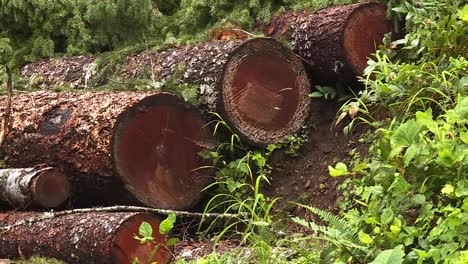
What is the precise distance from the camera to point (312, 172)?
5047 millimetres

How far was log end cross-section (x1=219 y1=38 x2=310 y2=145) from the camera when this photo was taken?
5.13 meters

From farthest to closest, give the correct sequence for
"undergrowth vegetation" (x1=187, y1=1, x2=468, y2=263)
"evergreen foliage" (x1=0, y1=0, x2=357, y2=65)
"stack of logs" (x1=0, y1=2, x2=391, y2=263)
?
"evergreen foliage" (x1=0, y1=0, x2=357, y2=65) → "stack of logs" (x1=0, y1=2, x2=391, y2=263) → "undergrowth vegetation" (x1=187, y1=1, x2=468, y2=263)

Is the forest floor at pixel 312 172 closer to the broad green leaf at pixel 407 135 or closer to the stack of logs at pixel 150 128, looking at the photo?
the stack of logs at pixel 150 128

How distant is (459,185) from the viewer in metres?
2.77

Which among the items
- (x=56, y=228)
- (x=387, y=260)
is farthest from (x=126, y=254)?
(x=387, y=260)

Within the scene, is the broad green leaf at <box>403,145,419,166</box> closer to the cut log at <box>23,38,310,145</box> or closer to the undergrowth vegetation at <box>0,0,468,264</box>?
the undergrowth vegetation at <box>0,0,468,264</box>

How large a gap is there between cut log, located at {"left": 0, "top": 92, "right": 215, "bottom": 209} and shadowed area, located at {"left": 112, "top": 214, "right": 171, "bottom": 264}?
0.62 metres

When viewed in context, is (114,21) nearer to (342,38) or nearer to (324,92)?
(324,92)

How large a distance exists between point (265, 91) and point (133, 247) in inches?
75.8

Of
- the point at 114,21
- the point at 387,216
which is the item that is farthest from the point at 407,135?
the point at 114,21

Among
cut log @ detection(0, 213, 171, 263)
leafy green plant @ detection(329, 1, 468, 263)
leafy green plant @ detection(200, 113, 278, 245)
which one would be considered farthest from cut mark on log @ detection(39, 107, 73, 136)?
leafy green plant @ detection(329, 1, 468, 263)

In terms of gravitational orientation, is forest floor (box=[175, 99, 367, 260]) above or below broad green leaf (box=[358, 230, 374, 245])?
below

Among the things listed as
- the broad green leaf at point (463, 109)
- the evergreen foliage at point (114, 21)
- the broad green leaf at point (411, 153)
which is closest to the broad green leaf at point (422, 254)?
the broad green leaf at point (411, 153)

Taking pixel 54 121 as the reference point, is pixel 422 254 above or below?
above
